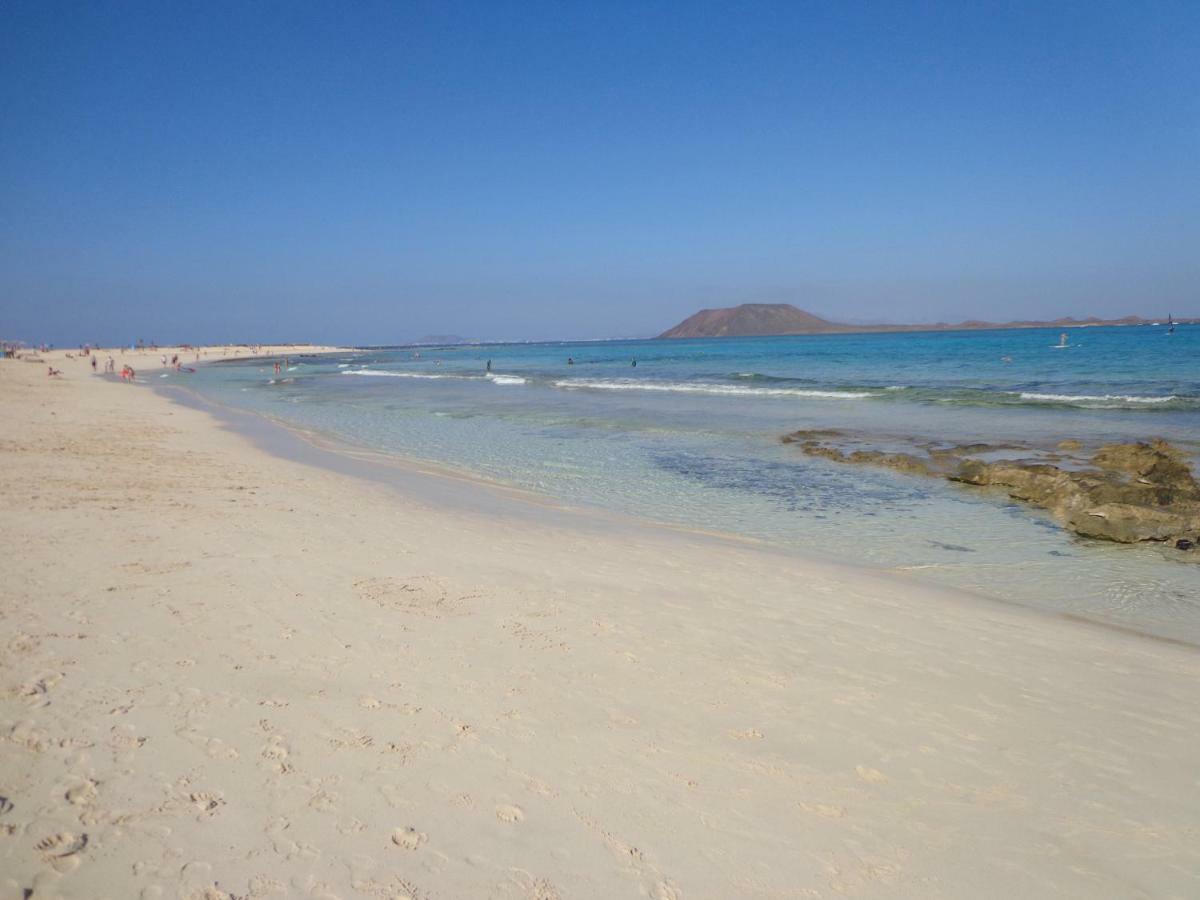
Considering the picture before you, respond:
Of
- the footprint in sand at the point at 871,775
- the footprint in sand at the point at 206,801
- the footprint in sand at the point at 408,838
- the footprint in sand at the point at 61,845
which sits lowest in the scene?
the footprint in sand at the point at 871,775

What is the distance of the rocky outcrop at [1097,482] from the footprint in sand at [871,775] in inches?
313

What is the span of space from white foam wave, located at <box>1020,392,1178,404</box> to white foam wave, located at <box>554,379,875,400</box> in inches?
267

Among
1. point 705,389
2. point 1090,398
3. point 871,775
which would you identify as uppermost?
point 705,389

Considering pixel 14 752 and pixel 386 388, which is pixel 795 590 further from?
pixel 386 388

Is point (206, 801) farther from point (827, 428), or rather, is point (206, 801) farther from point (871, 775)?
point (827, 428)

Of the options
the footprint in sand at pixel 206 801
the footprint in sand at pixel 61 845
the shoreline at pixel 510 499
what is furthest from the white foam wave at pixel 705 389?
the footprint in sand at pixel 61 845

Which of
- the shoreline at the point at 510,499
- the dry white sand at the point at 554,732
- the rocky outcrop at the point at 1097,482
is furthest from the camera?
the rocky outcrop at the point at 1097,482

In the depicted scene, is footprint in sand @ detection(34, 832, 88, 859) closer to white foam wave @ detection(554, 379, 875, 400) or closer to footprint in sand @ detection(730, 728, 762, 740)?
footprint in sand @ detection(730, 728, 762, 740)

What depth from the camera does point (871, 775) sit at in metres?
3.82

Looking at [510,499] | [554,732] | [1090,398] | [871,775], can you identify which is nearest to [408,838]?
[554,732]

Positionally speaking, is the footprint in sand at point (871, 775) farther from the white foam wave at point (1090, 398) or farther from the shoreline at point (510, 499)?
the white foam wave at point (1090, 398)

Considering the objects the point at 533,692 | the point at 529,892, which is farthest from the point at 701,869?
A: the point at 533,692

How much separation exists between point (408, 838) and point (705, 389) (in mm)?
36112

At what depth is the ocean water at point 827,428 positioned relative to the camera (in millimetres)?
8328
